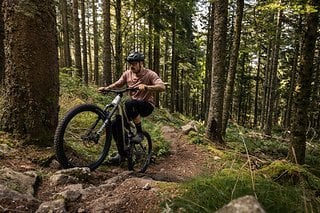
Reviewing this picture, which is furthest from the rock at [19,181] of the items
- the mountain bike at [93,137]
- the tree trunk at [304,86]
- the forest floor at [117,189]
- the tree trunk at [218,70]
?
the tree trunk at [218,70]

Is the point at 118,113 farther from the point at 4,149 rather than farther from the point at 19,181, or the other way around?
the point at 19,181

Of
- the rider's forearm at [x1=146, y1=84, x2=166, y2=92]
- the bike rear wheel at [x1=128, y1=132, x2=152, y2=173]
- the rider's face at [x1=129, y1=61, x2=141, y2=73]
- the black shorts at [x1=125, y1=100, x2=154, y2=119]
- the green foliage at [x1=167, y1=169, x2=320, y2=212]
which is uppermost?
the rider's face at [x1=129, y1=61, x2=141, y2=73]

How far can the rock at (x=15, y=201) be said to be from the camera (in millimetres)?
3029

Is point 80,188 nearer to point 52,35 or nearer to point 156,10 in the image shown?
point 52,35

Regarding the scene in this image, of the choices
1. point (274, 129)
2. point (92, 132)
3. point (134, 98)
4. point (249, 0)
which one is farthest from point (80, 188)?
A: point (274, 129)

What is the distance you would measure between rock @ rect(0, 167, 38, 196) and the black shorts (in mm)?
2243

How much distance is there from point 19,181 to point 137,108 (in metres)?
2.63

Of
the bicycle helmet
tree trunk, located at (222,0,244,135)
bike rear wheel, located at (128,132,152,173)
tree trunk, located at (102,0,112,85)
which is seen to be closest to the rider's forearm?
the bicycle helmet

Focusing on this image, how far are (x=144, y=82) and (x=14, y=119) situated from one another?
2.31 meters

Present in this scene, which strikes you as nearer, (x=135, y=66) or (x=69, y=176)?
(x=69, y=176)

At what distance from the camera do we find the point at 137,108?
19.3ft

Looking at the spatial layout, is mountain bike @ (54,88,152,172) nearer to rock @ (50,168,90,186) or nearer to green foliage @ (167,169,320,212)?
rock @ (50,168,90,186)

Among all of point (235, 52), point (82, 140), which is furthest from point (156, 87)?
point (235, 52)

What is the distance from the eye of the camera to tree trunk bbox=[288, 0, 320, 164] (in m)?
6.20
